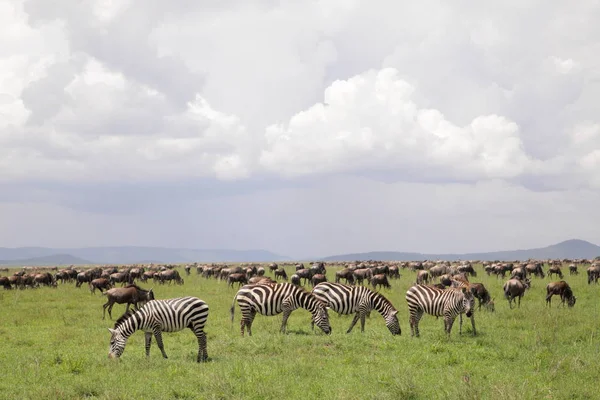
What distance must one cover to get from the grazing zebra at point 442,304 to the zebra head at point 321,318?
3.03 m

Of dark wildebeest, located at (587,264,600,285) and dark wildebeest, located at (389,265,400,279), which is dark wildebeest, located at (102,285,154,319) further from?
dark wildebeest, located at (587,264,600,285)

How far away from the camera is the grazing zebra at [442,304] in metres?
18.4

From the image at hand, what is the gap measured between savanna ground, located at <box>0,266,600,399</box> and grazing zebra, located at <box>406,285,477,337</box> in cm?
62

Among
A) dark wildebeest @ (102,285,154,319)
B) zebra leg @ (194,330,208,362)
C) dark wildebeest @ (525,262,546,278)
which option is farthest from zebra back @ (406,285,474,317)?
dark wildebeest @ (525,262,546,278)

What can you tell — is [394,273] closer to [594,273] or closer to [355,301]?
[594,273]

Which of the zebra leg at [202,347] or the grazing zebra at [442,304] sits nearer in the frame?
the zebra leg at [202,347]

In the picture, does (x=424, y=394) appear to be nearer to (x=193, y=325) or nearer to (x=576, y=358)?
(x=576, y=358)

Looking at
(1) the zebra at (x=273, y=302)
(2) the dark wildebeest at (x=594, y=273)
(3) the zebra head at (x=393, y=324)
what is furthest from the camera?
(2) the dark wildebeest at (x=594, y=273)

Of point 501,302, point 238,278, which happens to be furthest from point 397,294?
point 238,278

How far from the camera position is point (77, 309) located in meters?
29.7

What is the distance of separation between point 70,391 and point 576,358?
12986 mm

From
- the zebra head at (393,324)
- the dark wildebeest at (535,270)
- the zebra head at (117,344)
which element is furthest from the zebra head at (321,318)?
the dark wildebeest at (535,270)

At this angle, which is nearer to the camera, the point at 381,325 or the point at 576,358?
the point at 576,358

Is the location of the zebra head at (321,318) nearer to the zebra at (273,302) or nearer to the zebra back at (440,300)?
the zebra at (273,302)
